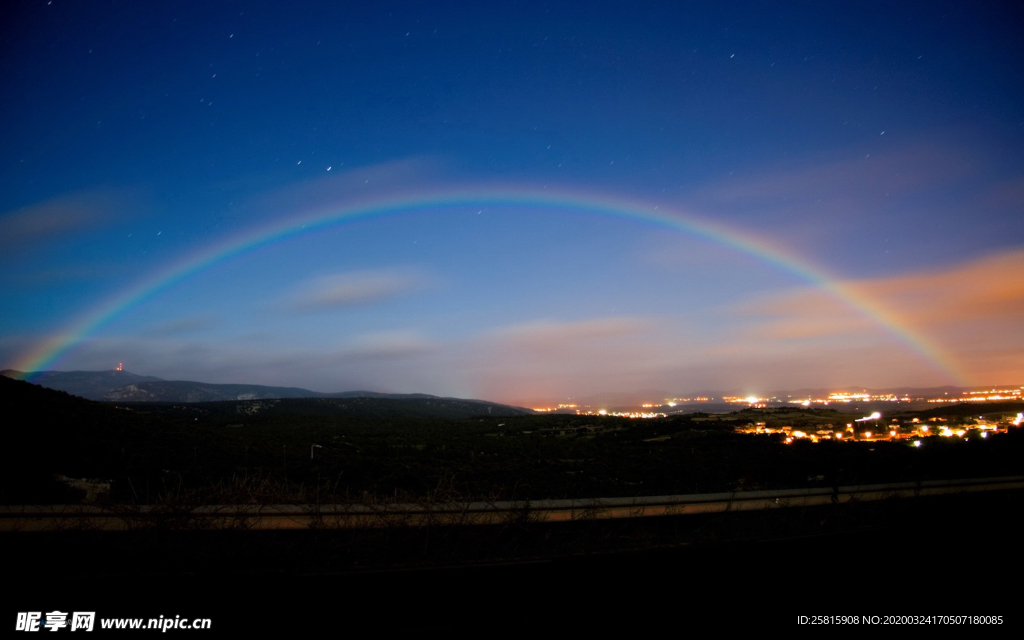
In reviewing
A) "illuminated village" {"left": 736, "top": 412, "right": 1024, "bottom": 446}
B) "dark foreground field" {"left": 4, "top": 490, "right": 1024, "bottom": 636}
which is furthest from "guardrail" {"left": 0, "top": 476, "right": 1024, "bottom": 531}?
"illuminated village" {"left": 736, "top": 412, "right": 1024, "bottom": 446}

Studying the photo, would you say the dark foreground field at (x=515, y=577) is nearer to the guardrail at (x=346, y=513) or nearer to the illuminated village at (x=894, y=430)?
the guardrail at (x=346, y=513)

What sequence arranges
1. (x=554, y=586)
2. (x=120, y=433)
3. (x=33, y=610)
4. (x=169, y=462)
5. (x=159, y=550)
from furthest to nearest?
(x=120, y=433)
(x=169, y=462)
(x=159, y=550)
(x=554, y=586)
(x=33, y=610)

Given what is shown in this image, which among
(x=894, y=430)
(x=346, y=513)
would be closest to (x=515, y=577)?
(x=346, y=513)

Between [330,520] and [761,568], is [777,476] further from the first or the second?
[330,520]

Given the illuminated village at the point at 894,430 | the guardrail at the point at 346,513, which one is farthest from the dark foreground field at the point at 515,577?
the illuminated village at the point at 894,430

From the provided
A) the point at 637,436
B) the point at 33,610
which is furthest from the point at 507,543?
the point at 637,436

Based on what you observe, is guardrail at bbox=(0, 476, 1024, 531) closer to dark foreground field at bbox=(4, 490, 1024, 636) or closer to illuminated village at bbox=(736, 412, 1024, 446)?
dark foreground field at bbox=(4, 490, 1024, 636)

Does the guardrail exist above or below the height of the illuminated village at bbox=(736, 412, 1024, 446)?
above
